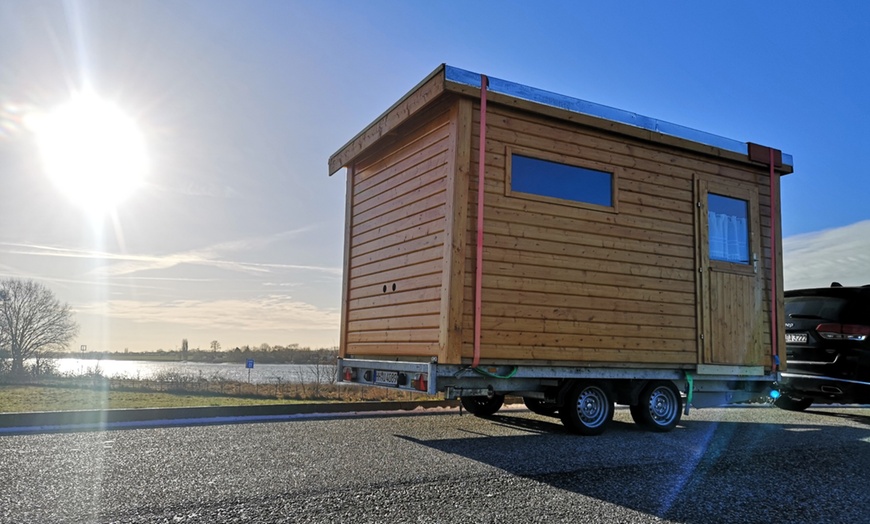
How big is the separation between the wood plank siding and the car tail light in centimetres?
87

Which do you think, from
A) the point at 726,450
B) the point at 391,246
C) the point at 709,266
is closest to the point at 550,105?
the point at 391,246

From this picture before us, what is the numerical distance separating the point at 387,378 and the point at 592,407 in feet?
6.99

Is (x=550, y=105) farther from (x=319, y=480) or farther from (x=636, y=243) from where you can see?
(x=319, y=480)

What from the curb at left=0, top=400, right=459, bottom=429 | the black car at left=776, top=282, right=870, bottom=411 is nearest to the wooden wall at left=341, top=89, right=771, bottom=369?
the black car at left=776, top=282, right=870, bottom=411

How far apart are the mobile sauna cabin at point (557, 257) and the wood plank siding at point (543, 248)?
0.02 metres

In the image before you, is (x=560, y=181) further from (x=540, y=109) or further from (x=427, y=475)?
(x=427, y=475)

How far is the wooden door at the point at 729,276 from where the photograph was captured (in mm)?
7375

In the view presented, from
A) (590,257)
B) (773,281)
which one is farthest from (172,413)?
(773,281)

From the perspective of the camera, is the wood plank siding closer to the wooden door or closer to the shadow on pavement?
the wooden door

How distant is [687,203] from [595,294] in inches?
70.3

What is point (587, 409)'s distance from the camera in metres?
6.57

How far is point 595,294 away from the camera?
6609mm

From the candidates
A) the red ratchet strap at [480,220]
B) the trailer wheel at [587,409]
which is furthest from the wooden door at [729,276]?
the red ratchet strap at [480,220]

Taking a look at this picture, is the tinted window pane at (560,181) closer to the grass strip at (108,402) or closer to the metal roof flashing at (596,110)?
the metal roof flashing at (596,110)
